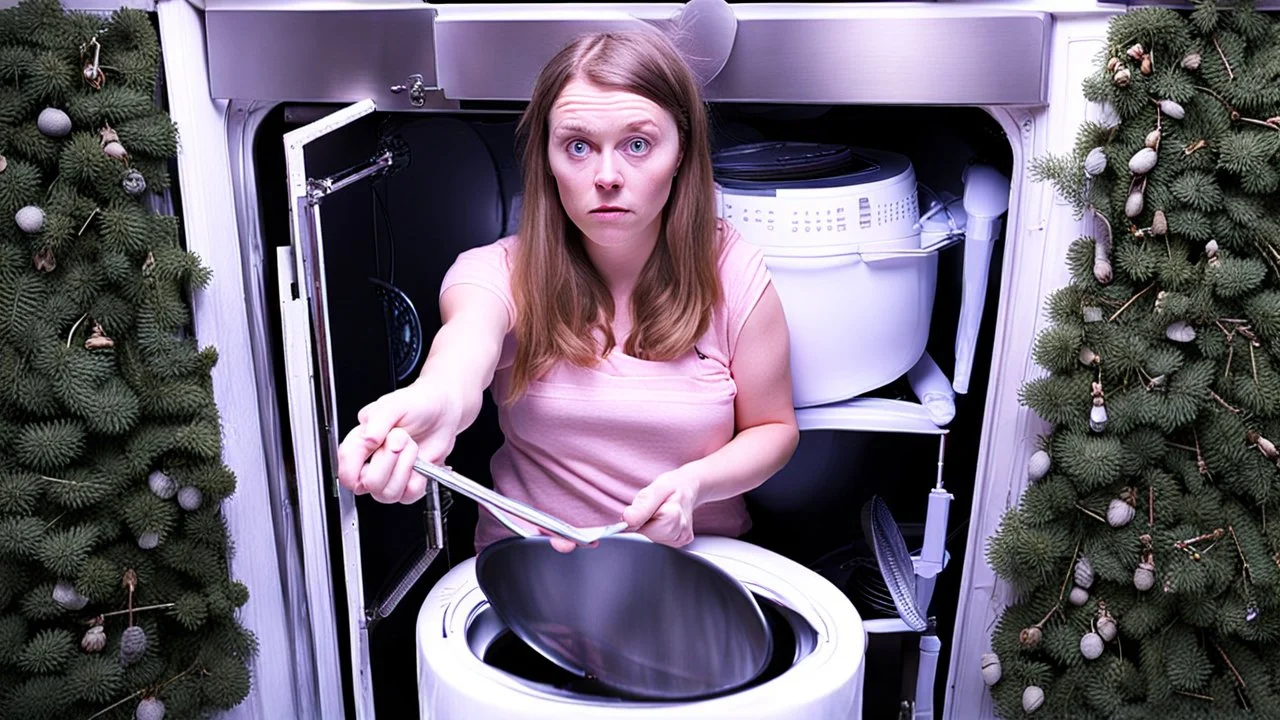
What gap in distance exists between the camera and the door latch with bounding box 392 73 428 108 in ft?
4.05

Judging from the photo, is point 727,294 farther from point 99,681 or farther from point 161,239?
point 99,681

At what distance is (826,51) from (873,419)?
42cm

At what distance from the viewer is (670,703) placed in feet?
3.13

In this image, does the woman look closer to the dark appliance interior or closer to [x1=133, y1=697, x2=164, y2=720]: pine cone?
the dark appliance interior

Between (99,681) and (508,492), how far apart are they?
1.51ft

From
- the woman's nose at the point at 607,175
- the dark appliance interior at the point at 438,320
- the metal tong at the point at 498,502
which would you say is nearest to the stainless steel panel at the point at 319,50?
the dark appliance interior at the point at 438,320

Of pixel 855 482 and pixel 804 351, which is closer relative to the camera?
pixel 804 351

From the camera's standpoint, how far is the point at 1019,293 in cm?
125

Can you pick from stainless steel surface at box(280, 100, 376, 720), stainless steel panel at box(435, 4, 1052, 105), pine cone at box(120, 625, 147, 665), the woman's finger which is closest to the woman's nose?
stainless steel panel at box(435, 4, 1052, 105)

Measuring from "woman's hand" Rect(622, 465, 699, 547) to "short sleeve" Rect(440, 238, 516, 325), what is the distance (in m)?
0.25

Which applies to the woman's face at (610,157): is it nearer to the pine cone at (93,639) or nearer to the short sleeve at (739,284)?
the short sleeve at (739,284)

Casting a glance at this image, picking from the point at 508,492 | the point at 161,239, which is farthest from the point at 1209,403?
the point at 161,239

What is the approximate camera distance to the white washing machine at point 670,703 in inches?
37.6

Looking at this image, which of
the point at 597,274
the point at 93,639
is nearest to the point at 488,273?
the point at 597,274
